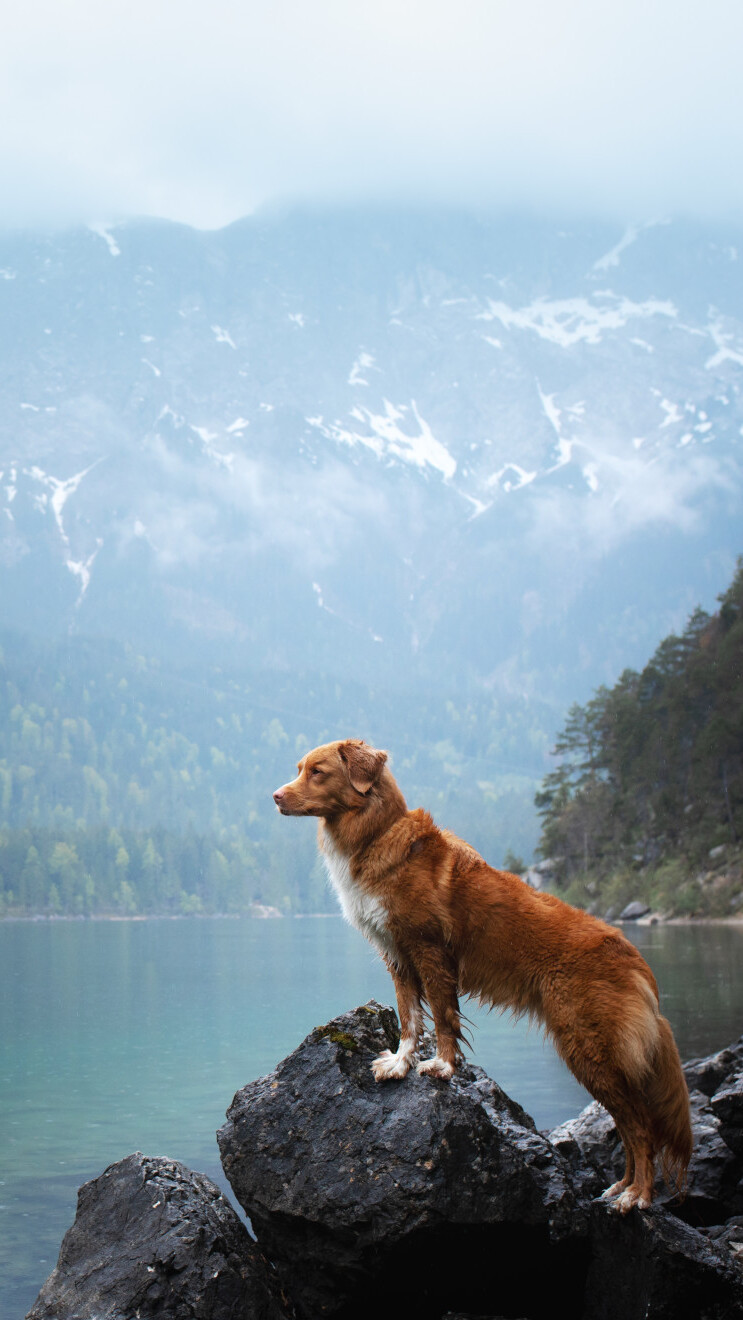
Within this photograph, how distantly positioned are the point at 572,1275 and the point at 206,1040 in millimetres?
33253

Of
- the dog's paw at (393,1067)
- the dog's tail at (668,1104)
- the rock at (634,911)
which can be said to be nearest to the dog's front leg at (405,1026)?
the dog's paw at (393,1067)

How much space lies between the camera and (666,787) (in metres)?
92.6

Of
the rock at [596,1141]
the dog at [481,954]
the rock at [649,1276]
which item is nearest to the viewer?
the dog at [481,954]

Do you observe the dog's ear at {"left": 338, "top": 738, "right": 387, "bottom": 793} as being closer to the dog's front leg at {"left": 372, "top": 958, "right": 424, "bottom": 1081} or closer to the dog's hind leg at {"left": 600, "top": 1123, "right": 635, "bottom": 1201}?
the dog's front leg at {"left": 372, "top": 958, "right": 424, "bottom": 1081}

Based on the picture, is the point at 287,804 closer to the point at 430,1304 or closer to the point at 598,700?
the point at 430,1304

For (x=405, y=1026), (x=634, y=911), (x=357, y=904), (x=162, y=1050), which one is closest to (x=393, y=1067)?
(x=405, y=1026)

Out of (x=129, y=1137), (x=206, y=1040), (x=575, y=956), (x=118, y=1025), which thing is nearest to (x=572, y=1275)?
(x=575, y=956)

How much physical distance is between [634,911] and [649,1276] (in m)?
82.0

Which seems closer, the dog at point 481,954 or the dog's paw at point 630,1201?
the dog at point 481,954

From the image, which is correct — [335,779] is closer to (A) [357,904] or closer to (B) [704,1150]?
(A) [357,904]

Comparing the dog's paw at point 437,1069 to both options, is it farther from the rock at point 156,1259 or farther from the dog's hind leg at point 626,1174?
the rock at point 156,1259

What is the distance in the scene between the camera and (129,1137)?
2347 centimetres

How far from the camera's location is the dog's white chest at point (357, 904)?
7.86 metres

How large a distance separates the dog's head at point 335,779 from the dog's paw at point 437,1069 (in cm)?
181
